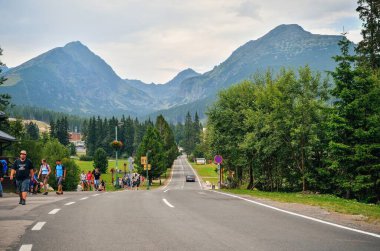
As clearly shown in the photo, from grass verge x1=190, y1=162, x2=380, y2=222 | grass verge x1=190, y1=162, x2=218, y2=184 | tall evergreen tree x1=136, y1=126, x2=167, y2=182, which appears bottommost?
grass verge x1=190, y1=162, x2=380, y2=222

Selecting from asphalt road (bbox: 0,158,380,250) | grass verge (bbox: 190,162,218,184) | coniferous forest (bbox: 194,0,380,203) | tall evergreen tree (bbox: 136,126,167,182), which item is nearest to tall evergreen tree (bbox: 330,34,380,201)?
coniferous forest (bbox: 194,0,380,203)

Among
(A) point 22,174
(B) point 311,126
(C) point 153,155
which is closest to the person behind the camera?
(A) point 22,174

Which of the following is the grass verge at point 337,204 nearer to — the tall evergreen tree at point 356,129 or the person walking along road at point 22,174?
the tall evergreen tree at point 356,129

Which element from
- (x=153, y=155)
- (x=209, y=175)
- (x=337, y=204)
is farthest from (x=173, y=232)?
(x=209, y=175)

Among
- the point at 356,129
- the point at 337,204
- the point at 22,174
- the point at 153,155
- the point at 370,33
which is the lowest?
the point at 337,204

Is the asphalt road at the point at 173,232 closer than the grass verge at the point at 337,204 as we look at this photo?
Yes

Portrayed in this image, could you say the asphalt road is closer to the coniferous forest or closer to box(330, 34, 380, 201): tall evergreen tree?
box(330, 34, 380, 201): tall evergreen tree

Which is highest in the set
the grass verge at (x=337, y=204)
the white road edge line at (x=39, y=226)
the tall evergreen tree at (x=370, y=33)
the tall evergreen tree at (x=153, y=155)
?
the tall evergreen tree at (x=370, y=33)

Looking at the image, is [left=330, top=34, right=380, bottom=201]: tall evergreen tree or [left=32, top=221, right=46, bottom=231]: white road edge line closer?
[left=32, top=221, right=46, bottom=231]: white road edge line

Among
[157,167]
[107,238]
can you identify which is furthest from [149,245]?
[157,167]

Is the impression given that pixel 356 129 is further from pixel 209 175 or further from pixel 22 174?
pixel 209 175

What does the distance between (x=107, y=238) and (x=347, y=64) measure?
25.5 metres

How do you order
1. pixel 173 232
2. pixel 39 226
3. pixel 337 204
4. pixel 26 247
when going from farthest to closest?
pixel 337 204
pixel 39 226
pixel 173 232
pixel 26 247

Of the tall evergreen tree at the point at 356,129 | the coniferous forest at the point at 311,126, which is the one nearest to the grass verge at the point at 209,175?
the coniferous forest at the point at 311,126
